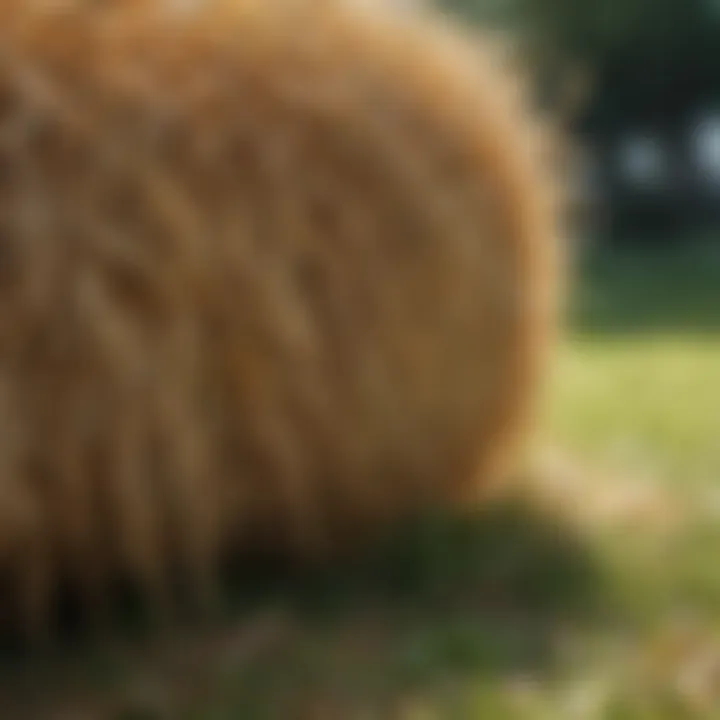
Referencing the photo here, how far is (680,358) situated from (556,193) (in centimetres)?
281

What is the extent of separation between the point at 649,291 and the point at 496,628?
6.98 m

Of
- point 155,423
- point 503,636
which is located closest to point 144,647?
point 155,423

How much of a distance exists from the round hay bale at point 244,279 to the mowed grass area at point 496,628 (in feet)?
0.36

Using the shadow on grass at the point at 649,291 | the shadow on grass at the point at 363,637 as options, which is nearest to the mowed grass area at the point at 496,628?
the shadow on grass at the point at 363,637

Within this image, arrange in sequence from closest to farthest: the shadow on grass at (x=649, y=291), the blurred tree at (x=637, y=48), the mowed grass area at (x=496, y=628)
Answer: the mowed grass area at (x=496, y=628) < the shadow on grass at (x=649, y=291) < the blurred tree at (x=637, y=48)

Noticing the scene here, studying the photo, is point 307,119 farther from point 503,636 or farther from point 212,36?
point 503,636

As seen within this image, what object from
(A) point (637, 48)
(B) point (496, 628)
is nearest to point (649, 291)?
(A) point (637, 48)

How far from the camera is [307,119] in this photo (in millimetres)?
2432

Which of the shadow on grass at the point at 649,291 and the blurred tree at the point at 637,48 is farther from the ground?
the blurred tree at the point at 637,48

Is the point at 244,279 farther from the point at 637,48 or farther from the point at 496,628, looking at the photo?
the point at 637,48

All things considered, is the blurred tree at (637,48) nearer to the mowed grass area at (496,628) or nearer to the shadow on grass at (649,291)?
the shadow on grass at (649,291)

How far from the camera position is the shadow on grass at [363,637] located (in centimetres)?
210

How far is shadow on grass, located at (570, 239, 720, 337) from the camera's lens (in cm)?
723

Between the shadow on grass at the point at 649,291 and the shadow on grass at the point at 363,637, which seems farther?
the shadow on grass at the point at 649,291
